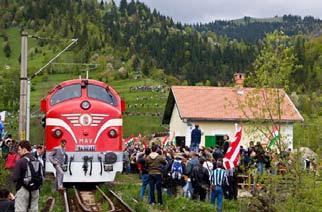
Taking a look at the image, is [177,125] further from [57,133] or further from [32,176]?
[32,176]

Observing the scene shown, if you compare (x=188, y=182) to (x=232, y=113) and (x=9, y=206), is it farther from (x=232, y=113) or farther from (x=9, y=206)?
(x=232, y=113)

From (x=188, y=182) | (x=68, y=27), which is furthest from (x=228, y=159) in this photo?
(x=68, y=27)

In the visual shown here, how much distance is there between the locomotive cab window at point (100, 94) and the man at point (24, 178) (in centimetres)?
948

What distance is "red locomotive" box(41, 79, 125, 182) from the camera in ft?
67.3

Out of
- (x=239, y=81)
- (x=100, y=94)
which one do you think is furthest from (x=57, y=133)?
(x=239, y=81)

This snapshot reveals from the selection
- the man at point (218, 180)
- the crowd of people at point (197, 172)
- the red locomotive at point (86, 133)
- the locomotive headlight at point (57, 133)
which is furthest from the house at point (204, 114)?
the man at point (218, 180)

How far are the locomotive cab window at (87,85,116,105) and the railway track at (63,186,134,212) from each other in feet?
9.76

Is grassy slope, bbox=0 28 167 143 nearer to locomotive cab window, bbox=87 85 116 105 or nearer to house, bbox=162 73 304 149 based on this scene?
house, bbox=162 73 304 149

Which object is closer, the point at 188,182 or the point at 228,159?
the point at 228,159

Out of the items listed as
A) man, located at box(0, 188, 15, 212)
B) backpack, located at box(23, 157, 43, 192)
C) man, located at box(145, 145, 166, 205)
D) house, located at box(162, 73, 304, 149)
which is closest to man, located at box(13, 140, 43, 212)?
backpack, located at box(23, 157, 43, 192)

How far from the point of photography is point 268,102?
1748cm

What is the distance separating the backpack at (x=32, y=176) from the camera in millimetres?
12422

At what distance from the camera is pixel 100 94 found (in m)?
22.5

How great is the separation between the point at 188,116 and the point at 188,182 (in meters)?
20.2
